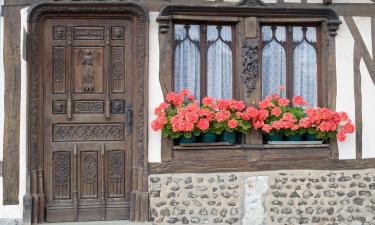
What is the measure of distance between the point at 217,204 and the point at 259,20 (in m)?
2.16

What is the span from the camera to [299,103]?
226 inches

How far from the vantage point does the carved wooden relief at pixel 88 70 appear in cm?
569

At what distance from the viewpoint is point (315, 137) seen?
5.81 meters

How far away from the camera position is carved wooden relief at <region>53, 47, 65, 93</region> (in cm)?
566

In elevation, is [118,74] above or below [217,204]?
above

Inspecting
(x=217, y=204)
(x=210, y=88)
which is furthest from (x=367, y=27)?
(x=217, y=204)

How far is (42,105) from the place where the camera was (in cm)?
562

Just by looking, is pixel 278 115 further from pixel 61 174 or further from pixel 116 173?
pixel 61 174

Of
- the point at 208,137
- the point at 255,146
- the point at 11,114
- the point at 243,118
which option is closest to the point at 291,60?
the point at 243,118

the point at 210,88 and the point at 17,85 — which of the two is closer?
the point at 17,85

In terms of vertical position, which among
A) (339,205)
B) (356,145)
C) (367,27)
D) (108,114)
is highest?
(367,27)

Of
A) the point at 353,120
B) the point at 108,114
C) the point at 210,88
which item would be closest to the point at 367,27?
the point at 353,120

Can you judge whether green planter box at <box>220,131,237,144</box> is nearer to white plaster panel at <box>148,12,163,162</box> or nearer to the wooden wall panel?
white plaster panel at <box>148,12,163,162</box>

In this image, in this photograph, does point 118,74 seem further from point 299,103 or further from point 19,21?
point 299,103
